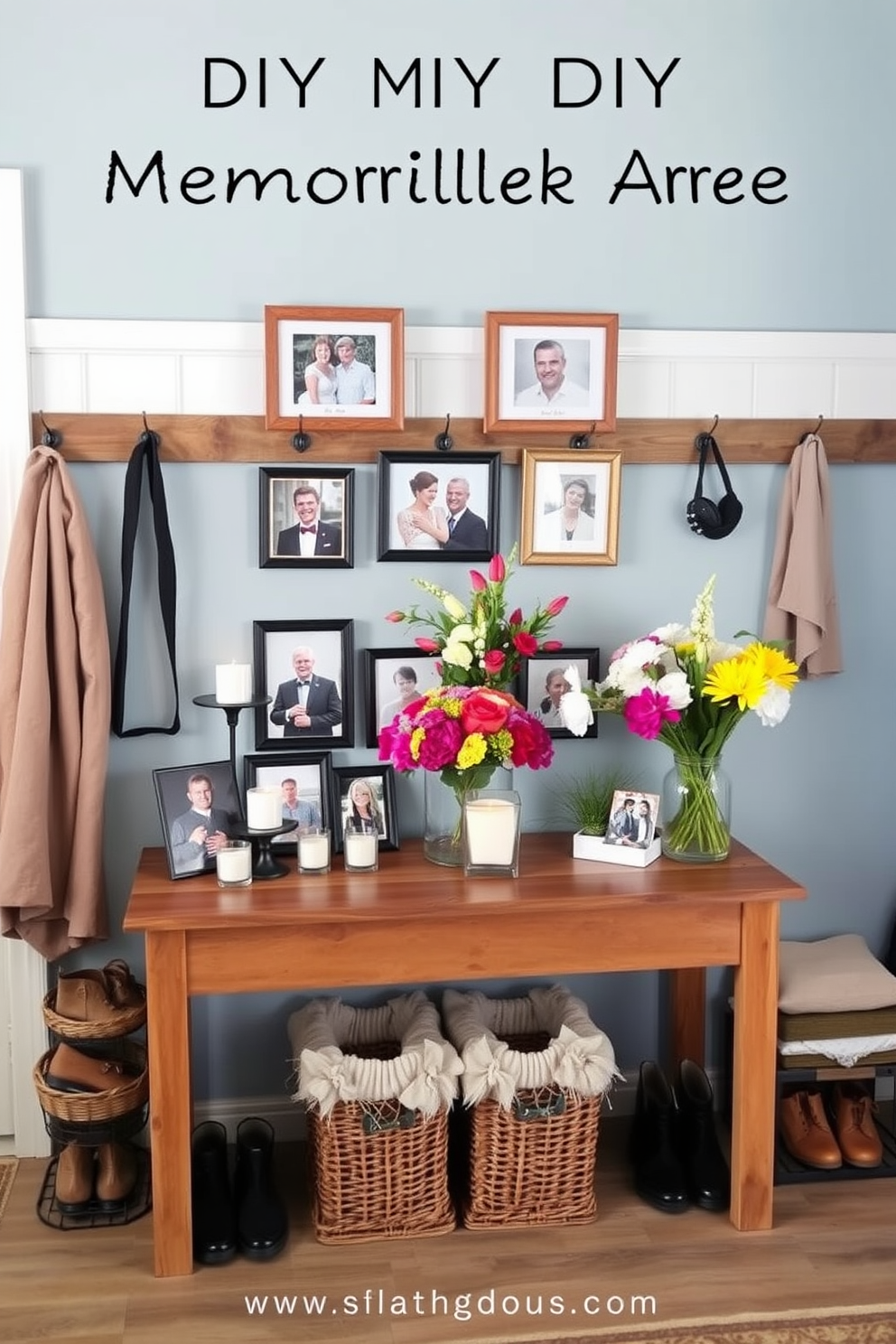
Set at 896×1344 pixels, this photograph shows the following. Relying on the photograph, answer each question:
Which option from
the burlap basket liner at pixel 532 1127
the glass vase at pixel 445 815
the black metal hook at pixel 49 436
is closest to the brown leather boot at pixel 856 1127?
the burlap basket liner at pixel 532 1127

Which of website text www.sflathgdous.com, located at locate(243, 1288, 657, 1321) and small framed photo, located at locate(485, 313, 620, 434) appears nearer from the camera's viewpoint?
website text www.sflathgdous.com, located at locate(243, 1288, 657, 1321)

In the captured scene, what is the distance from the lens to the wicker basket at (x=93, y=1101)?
2355 mm

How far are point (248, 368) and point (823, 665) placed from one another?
1.38 meters

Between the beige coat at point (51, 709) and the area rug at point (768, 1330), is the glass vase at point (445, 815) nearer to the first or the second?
the beige coat at point (51, 709)

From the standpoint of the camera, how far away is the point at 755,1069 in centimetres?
238

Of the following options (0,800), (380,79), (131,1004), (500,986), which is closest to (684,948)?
(500,986)

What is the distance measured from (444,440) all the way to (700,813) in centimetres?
93

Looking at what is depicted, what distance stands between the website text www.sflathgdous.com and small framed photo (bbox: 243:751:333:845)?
2.84 ft

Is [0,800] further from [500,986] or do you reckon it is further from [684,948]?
[684,948]

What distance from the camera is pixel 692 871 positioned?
2436mm

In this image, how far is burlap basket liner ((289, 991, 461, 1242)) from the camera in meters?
2.30

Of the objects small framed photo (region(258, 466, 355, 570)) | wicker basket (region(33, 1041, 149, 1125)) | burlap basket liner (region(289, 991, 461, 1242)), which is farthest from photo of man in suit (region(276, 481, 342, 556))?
wicker basket (region(33, 1041, 149, 1125))

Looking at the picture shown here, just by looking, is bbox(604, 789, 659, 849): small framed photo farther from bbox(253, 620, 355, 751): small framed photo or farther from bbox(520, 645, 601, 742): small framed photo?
bbox(253, 620, 355, 751): small framed photo

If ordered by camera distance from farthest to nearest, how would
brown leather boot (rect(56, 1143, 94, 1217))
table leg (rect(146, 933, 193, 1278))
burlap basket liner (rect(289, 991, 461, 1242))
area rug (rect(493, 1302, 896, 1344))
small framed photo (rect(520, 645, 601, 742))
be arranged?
small framed photo (rect(520, 645, 601, 742)), brown leather boot (rect(56, 1143, 94, 1217)), burlap basket liner (rect(289, 991, 461, 1242)), table leg (rect(146, 933, 193, 1278)), area rug (rect(493, 1302, 896, 1344))
